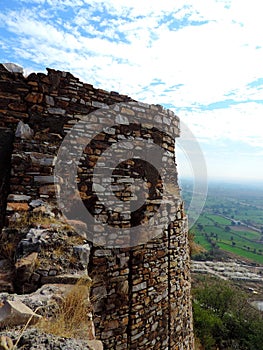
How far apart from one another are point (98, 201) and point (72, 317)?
213cm

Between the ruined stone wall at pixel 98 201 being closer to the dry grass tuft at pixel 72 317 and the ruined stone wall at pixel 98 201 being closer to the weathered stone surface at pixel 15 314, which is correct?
the dry grass tuft at pixel 72 317

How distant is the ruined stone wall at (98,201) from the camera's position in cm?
383

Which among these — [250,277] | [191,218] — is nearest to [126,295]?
[191,218]

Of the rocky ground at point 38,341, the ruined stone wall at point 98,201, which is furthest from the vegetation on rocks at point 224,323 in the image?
the rocky ground at point 38,341

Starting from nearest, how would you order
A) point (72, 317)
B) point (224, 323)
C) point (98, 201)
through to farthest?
point (72, 317) < point (98, 201) < point (224, 323)

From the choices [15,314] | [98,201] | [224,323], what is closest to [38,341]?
[15,314]

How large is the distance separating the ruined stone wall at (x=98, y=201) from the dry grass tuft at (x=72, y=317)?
1401mm

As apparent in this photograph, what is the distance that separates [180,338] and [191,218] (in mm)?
2605

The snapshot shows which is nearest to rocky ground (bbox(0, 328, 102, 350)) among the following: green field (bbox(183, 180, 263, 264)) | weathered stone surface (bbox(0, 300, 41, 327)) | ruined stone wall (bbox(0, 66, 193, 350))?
weathered stone surface (bbox(0, 300, 41, 327))

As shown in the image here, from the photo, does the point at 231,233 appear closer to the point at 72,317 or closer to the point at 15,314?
the point at 72,317

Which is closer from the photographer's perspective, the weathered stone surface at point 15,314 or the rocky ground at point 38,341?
the rocky ground at point 38,341

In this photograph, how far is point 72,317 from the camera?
211cm

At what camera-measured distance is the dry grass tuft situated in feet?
6.13

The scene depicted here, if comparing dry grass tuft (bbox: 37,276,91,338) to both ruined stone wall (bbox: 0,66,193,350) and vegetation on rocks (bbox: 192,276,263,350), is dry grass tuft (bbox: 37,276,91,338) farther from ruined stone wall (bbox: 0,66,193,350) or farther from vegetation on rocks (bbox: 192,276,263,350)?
vegetation on rocks (bbox: 192,276,263,350)
